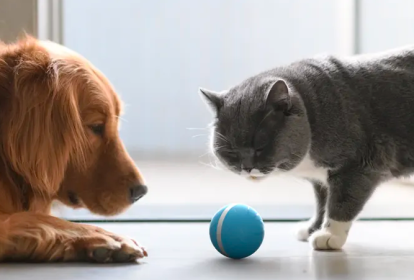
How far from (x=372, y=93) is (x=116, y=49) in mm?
1158

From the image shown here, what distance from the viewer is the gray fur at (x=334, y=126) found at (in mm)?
1670

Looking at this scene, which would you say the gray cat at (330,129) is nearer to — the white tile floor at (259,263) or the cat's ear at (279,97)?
the cat's ear at (279,97)

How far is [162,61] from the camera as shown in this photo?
8.25 ft

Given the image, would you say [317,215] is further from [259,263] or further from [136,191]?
[136,191]

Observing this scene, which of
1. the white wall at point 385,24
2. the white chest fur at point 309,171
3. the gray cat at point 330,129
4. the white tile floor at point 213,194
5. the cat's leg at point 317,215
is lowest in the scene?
the white tile floor at point 213,194

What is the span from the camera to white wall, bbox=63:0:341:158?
2473 mm

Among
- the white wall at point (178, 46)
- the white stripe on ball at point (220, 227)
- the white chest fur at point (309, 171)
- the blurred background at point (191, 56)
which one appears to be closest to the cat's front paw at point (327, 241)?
the white chest fur at point (309, 171)

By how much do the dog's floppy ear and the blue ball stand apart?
1.26ft

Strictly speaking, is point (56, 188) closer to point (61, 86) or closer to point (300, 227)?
point (61, 86)

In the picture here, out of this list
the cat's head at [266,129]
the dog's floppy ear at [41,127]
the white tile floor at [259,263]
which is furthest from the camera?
the cat's head at [266,129]

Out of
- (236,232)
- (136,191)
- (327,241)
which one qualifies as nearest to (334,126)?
(327,241)

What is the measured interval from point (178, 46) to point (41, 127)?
118 cm

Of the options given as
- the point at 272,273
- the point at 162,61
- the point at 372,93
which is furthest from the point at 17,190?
the point at 162,61

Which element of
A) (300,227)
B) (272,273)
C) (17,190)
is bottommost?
(300,227)
